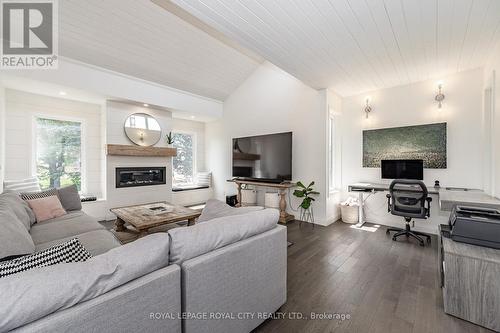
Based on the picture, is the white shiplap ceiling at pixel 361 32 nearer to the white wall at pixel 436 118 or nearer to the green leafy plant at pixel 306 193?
the white wall at pixel 436 118

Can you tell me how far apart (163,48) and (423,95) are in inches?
183

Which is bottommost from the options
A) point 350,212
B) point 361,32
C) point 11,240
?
point 350,212

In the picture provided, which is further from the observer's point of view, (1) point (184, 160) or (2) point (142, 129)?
(1) point (184, 160)

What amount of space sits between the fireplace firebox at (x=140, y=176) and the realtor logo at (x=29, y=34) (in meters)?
2.11

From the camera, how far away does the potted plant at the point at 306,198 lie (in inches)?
157

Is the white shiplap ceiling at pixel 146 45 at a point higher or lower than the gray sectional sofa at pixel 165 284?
higher

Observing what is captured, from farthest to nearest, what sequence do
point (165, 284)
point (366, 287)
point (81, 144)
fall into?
point (81, 144)
point (366, 287)
point (165, 284)

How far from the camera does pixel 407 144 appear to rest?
3783 millimetres

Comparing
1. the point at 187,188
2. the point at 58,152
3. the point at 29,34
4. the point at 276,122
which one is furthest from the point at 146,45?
the point at 187,188

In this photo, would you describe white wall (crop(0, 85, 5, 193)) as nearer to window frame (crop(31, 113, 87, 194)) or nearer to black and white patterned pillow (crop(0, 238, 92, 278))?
window frame (crop(31, 113, 87, 194))

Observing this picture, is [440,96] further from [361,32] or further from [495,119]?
[361,32]

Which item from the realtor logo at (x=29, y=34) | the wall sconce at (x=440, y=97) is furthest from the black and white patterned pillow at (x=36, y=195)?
the wall sconce at (x=440, y=97)

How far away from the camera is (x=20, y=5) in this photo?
2822 millimetres

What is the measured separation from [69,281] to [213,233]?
27.2 inches
